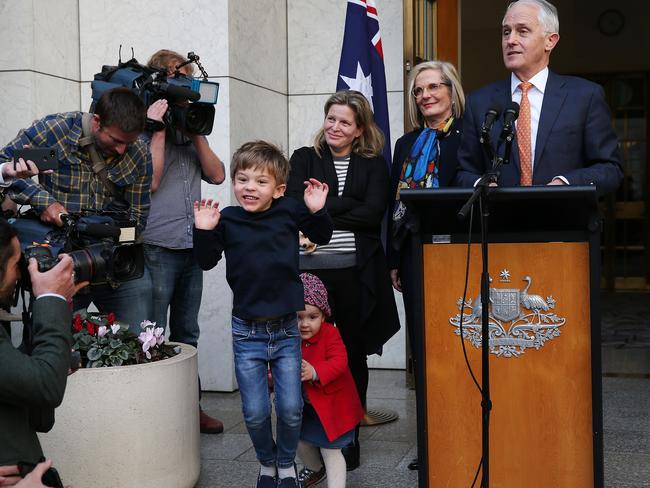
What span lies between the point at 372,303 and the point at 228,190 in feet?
6.28

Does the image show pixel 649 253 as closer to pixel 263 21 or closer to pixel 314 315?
pixel 263 21

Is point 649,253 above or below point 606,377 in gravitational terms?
above

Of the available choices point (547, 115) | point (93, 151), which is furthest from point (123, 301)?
point (547, 115)

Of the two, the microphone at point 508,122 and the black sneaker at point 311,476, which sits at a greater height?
the microphone at point 508,122

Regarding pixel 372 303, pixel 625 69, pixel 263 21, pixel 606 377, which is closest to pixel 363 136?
pixel 372 303

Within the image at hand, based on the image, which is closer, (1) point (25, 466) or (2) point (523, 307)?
(1) point (25, 466)

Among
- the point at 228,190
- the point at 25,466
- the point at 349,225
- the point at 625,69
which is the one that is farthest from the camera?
the point at 625,69

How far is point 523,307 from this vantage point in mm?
3344

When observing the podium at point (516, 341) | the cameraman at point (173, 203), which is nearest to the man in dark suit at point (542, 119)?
the podium at point (516, 341)

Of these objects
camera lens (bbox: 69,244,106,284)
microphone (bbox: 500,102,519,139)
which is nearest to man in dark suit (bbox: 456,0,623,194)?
microphone (bbox: 500,102,519,139)

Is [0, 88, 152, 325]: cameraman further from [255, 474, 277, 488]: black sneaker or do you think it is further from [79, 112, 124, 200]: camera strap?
[255, 474, 277, 488]: black sneaker

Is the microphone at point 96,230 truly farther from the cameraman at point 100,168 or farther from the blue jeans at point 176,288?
the blue jeans at point 176,288

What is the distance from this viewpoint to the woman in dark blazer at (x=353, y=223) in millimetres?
4691

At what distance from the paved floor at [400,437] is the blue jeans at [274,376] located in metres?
0.66
